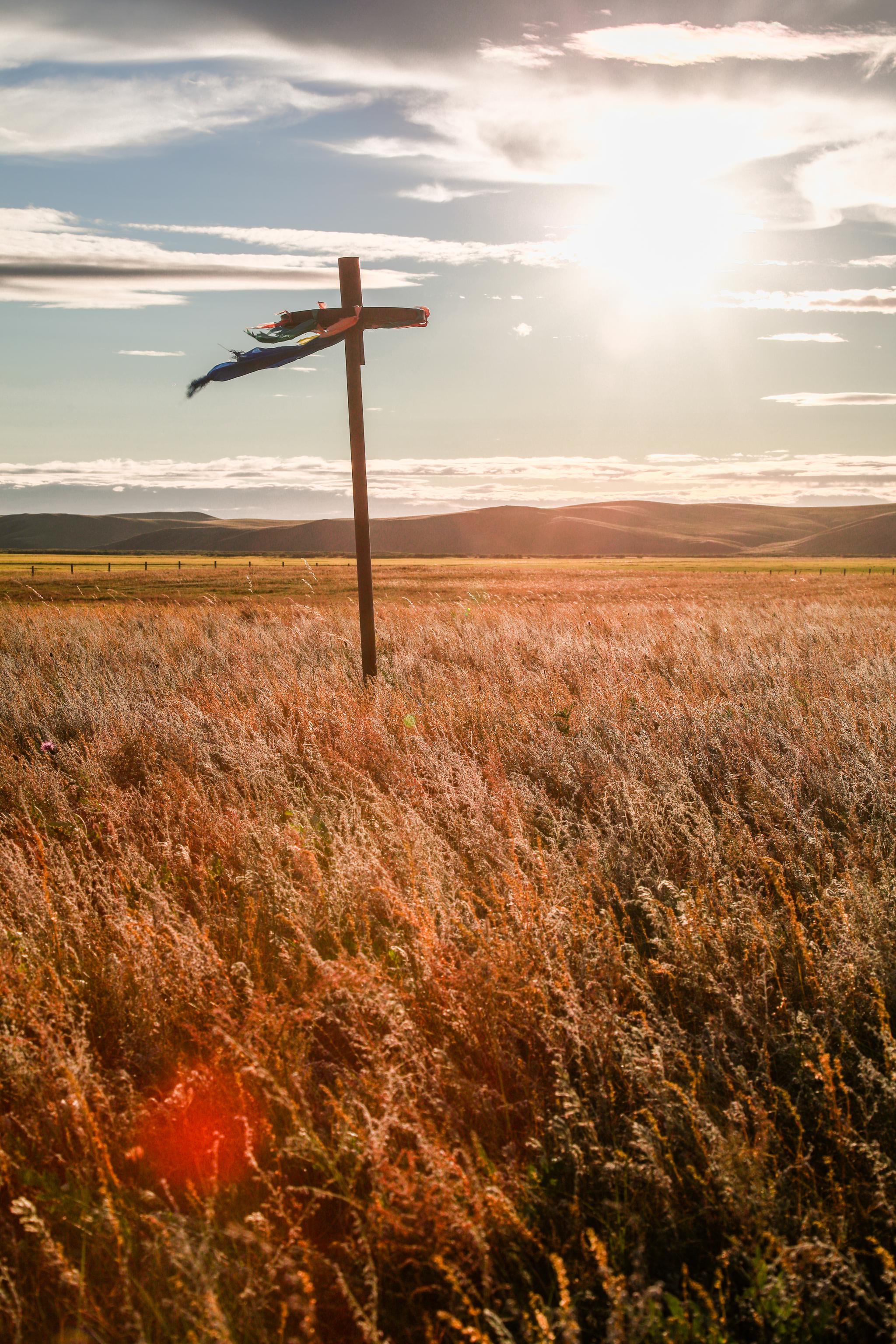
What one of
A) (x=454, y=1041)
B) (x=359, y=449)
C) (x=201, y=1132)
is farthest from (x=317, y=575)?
(x=201, y=1132)

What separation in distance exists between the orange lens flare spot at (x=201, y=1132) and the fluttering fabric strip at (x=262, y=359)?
7.03 m

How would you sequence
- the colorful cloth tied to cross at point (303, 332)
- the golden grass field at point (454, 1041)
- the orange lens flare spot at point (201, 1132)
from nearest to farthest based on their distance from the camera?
1. the golden grass field at point (454, 1041)
2. the orange lens flare spot at point (201, 1132)
3. the colorful cloth tied to cross at point (303, 332)

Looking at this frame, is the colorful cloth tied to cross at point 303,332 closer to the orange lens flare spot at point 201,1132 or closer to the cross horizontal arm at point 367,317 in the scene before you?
the cross horizontal arm at point 367,317

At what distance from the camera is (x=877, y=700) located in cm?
664

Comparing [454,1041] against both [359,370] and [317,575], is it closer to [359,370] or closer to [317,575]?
[359,370]

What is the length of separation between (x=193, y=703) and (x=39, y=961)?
4145 mm

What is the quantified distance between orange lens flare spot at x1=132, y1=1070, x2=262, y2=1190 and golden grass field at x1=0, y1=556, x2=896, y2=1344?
11 millimetres

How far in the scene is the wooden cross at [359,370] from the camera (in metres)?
7.72

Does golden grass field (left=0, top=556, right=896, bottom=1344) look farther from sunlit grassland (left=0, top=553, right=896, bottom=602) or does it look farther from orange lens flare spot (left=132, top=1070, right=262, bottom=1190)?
sunlit grassland (left=0, top=553, right=896, bottom=602)

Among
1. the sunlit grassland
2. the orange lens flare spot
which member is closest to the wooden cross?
the orange lens flare spot

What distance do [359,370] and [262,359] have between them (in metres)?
1.01

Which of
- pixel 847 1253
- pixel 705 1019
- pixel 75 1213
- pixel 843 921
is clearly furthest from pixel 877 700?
pixel 75 1213

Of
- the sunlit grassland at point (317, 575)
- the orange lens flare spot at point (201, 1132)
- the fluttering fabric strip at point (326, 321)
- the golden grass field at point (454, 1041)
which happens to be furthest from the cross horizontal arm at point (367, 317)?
the sunlit grassland at point (317, 575)

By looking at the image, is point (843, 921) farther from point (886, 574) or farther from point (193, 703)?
point (886, 574)
